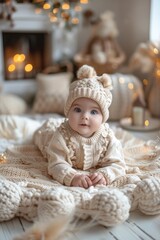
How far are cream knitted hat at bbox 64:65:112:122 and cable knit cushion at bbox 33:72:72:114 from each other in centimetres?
112

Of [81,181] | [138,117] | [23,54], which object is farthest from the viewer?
Answer: [23,54]

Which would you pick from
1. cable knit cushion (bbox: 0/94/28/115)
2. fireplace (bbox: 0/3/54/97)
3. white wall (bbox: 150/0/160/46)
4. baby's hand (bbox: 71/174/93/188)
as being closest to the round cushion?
cable knit cushion (bbox: 0/94/28/115)

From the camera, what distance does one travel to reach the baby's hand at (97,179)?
3.65 ft

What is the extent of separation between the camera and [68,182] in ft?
3.65

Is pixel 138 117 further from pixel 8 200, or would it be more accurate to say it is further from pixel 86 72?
pixel 8 200

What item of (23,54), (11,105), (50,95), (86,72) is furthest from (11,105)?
(86,72)

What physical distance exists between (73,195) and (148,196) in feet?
0.68

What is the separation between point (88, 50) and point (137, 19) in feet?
1.50

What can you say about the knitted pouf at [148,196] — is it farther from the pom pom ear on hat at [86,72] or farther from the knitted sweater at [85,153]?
the pom pom ear on hat at [86,72]

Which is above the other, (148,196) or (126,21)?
(126,21)

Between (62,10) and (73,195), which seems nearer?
(73,195)

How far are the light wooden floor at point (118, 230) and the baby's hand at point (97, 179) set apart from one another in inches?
6.3

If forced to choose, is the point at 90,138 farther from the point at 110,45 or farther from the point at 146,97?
the point at 110,45

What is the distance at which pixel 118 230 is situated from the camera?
3.06ft
